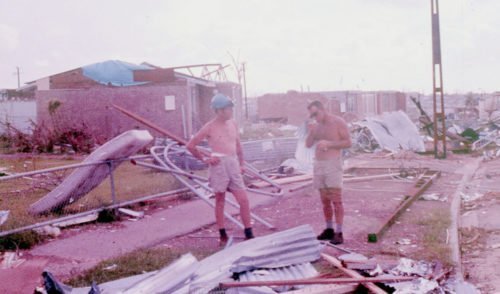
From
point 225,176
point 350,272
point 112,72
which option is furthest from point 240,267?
point 112,72

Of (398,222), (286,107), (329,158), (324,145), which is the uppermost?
(286,107)

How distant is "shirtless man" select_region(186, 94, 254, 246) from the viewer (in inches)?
301

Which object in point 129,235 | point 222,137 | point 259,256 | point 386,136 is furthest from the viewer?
point 386,136

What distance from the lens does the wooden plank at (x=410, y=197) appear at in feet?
26.7

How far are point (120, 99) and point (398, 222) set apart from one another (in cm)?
1710

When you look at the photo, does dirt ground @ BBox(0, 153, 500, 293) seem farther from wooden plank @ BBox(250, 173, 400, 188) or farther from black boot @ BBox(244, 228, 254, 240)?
black boot @ BBox(244, 228, 254, 240)

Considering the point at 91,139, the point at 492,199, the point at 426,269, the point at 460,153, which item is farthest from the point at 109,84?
the point at 426,269

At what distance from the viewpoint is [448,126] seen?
2662 cm

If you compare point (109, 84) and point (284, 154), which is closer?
point (284, 154)

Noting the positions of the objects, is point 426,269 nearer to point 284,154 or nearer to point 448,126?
point 284,154

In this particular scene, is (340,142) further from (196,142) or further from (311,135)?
(196,142)

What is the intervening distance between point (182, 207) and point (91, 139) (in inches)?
498

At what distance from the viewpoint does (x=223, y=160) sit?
7637 mm

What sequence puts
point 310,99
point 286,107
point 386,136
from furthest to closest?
point 286,107 → point 310,99 → point 386,136
